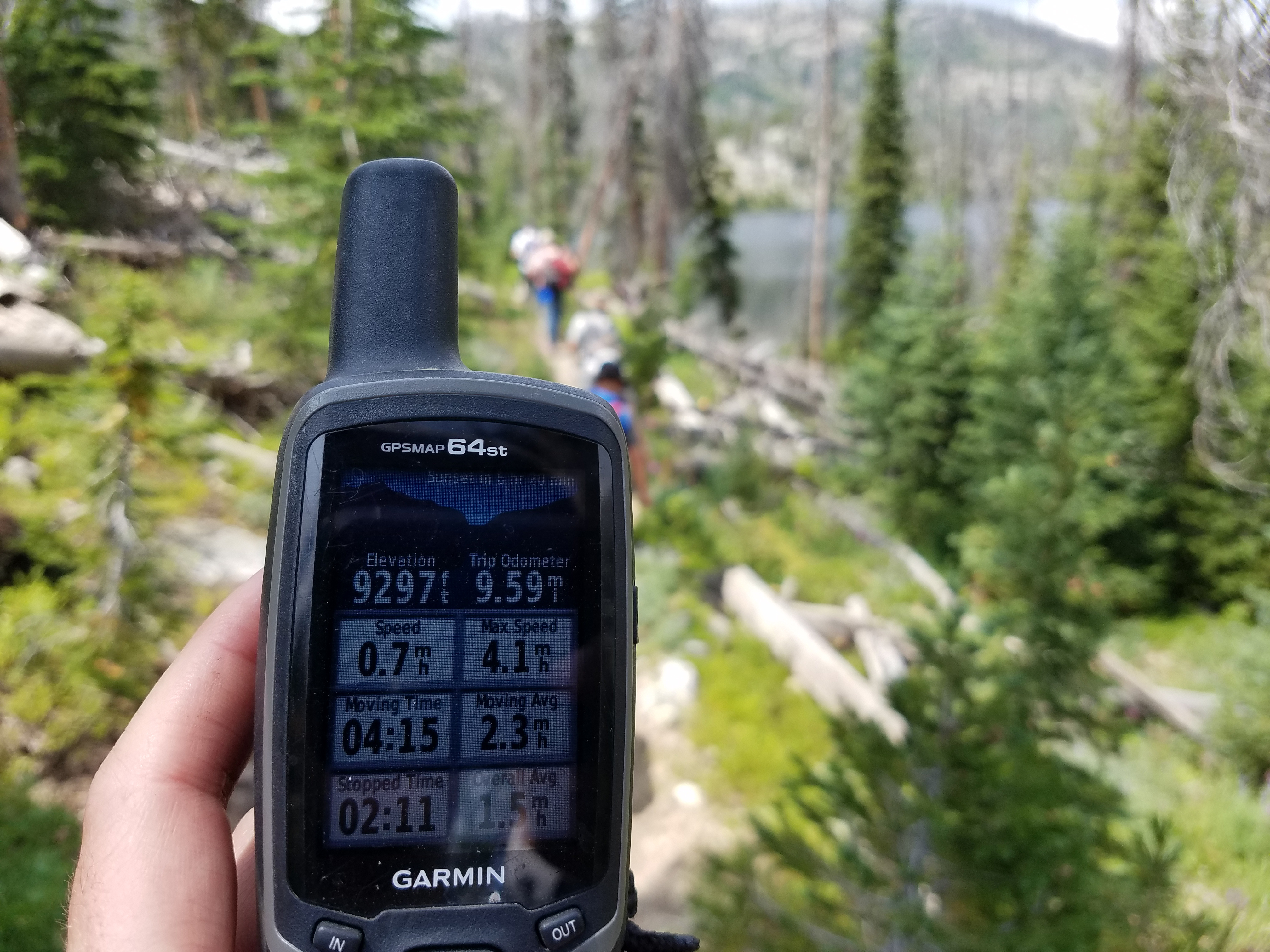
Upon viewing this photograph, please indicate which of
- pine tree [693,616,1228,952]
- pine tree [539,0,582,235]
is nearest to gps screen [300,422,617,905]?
pine tree [693,616,1228,952]

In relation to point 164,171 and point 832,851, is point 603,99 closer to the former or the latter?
point 164,171

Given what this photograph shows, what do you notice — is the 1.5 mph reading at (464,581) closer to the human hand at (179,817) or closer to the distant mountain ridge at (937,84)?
the human hand at (179,817)

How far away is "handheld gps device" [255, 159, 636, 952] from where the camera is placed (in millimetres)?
1669

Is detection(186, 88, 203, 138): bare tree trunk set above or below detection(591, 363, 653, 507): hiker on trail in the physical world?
above

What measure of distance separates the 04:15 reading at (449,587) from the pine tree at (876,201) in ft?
94.0

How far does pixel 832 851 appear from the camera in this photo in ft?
18.0

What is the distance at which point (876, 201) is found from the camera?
30359 millimetres

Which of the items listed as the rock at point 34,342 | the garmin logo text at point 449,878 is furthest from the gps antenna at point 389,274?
the rock at point 34,342

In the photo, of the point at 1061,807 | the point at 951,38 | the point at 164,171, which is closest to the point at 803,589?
the point at 1061,807

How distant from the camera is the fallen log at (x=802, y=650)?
745 cm

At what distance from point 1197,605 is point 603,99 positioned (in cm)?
2132

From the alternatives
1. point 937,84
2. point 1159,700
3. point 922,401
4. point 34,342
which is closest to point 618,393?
point 34,342

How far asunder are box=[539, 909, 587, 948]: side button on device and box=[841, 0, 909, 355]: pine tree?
94.8 feet

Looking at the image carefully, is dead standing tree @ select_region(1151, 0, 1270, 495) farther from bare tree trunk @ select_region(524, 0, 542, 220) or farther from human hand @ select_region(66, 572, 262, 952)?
bare tree trunk @ select_region(524, 0, 542, 220)
